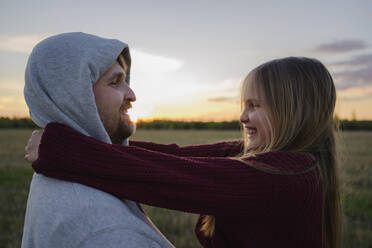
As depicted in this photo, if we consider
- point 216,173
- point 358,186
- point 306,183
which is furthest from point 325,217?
point 358,186

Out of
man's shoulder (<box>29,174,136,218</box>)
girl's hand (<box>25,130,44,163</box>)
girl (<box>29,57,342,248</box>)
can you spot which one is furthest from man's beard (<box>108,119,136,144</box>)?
man's shoulder (<box>29,174,136,218</box>)

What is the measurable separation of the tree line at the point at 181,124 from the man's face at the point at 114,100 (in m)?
51.1

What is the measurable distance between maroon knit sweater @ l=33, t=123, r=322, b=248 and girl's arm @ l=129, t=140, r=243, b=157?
1186mm

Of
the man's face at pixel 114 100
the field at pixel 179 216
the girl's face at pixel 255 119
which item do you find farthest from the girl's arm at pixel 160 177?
the field at pixel 179 216

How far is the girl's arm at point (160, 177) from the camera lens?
5.53ft

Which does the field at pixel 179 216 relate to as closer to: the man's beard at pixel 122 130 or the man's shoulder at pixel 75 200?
the man's beard at pixel 122 130

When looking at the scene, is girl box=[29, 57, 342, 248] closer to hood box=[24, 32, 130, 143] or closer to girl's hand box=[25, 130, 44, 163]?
girl's hand box=[25, 130, 44, 163]

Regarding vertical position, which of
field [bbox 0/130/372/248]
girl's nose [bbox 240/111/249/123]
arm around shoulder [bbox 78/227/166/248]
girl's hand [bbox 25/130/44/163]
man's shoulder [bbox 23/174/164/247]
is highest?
girl's nose [bbox 240/111/249/123]

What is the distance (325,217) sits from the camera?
2480 mm

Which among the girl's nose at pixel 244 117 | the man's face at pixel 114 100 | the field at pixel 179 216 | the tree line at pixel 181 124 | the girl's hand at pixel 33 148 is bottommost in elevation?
the tree line at pixel 181 124

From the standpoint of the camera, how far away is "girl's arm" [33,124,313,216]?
1.68 meters

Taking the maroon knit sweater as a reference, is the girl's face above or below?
above

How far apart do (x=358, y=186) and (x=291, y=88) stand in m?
7.12

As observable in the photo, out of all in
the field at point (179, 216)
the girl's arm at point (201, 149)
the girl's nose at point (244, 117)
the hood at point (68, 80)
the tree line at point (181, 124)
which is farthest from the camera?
the tree line at point (181, 124)
